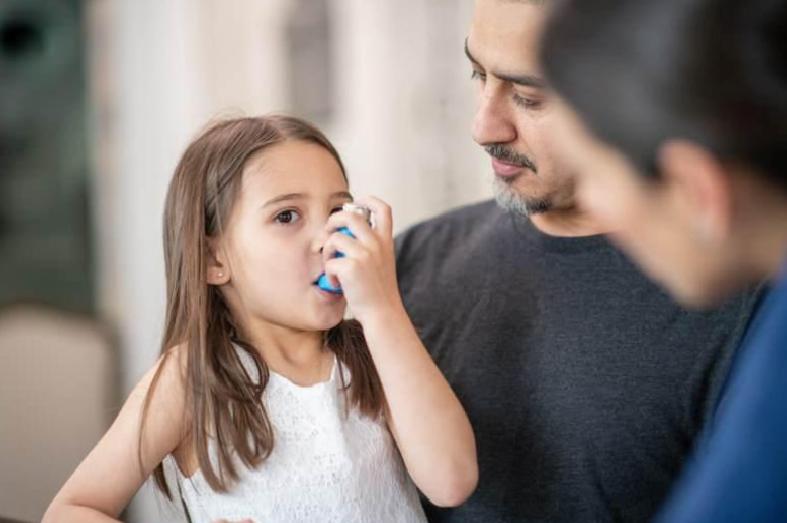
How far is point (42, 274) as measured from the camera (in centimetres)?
489

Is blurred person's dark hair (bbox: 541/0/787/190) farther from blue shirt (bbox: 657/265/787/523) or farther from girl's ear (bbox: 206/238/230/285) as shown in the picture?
girl's ear (bbox: 206/238/230/285)

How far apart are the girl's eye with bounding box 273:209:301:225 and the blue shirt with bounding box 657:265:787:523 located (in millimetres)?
744

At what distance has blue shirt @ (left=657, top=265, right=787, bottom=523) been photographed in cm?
79

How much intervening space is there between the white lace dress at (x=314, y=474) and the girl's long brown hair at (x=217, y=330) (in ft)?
0.07

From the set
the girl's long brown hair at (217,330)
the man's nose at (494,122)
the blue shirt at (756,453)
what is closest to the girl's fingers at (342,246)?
the girl's long brown hair at (217,330)

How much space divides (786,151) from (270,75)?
4.12 m

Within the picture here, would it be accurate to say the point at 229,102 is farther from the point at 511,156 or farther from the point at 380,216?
the point at 380,216

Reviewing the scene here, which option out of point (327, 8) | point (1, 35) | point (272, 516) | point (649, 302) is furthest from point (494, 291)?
point (1, 35)

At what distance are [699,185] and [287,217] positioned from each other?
2.42ft

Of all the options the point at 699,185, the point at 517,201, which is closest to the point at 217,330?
the point at 517,201

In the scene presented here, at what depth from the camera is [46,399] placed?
2.22 m

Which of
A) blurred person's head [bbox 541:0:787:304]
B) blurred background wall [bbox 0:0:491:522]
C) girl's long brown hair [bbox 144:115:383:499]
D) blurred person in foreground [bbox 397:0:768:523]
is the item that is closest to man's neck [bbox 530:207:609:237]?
blurred person in foreground [bbox 397:0:768:523]

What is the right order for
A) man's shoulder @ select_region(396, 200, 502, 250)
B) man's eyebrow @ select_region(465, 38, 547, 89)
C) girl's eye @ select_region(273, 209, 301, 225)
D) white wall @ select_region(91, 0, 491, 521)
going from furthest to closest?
white wall @ select_region(91, 0, 491, 521) < man's shoulder @ select_region(396, 200, 502, 250) < man's eyebrow @ select_region(465, 38, 547, 89) < girl's eye @ select_region(273, 209, 301, 225)

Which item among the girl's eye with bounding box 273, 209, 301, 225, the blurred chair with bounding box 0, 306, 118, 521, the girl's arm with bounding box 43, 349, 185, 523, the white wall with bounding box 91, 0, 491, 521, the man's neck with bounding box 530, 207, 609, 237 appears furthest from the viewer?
the white wall with bounding box 91, 0, 491, 521
